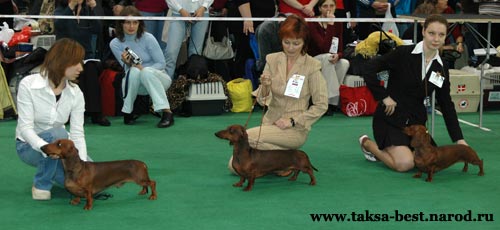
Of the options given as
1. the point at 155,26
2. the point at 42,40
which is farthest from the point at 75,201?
the point at 155,26

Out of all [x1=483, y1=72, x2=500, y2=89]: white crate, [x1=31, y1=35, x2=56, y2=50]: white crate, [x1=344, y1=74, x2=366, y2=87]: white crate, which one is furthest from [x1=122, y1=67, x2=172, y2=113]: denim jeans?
[x1=483, y1=72, x2=500, y2=89]: white crate

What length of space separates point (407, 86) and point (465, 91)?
102 inches

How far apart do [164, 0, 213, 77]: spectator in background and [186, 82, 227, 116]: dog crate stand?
1.12 ft

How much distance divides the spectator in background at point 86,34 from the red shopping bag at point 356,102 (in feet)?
6.97

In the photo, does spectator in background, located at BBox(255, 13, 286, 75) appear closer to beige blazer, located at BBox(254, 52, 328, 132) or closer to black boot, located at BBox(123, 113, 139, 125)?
black boot, located at BBox(123, 113, 139, 125)

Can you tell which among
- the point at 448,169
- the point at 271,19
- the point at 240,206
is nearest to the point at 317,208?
the point at 240,206

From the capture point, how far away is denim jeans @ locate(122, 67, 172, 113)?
676 cm

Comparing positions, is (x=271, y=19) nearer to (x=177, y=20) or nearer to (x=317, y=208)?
(x=177, y=20)

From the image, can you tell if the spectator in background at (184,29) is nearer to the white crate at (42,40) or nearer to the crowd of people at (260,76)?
the crowd of people at (260,76)

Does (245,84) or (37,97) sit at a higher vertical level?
(37,97)

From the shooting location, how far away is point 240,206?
415 cm

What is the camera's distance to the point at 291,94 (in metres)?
4.82

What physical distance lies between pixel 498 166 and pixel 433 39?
0.95 meters

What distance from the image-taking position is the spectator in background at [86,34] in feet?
22.3
